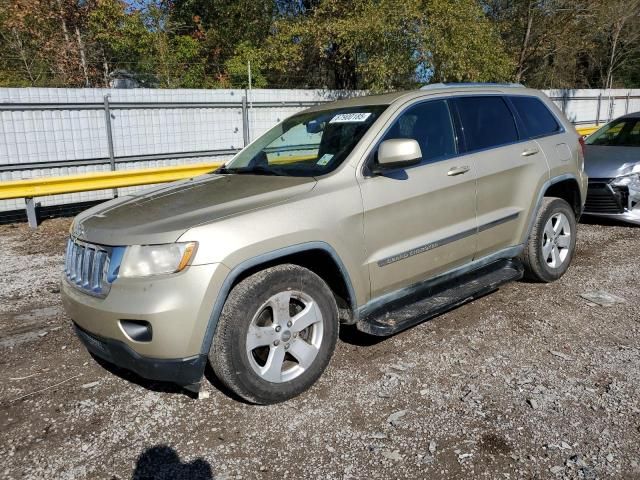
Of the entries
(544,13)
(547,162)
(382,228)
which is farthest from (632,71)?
(382,228)

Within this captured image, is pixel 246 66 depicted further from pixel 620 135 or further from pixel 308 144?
pixel 308 144

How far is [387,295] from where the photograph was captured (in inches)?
143

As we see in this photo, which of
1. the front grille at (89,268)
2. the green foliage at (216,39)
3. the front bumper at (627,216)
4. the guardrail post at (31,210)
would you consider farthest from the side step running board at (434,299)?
the green foliage at (216,39)

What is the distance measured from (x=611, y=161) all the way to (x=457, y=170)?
4238 millimetres

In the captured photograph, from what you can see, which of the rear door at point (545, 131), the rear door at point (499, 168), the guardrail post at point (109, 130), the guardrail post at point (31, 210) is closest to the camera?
the rear door at point (499, 168)

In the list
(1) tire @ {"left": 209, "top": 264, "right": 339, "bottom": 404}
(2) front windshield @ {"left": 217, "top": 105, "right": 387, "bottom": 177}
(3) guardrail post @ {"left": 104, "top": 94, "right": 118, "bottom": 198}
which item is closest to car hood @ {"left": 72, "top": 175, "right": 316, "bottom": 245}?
(2) front windshield @ {"left": 217, "top": 105, "right": 387, "bottom": 177}

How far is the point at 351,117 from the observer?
13.0 feet

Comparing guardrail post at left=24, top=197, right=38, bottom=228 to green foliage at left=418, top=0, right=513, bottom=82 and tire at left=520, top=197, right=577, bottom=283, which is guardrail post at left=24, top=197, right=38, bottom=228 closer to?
tire at left=520, top=197, right=577, bottom=283

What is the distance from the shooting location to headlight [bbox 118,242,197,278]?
277 cm

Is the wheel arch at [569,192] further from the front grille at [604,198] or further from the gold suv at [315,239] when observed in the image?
the front grille at [604,198]

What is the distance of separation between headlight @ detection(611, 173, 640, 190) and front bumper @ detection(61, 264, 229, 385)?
595 centimetres

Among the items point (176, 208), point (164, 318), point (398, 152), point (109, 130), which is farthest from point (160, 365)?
point (109, 130)

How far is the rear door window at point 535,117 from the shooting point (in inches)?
191

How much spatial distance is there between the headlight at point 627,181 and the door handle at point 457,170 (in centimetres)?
383
